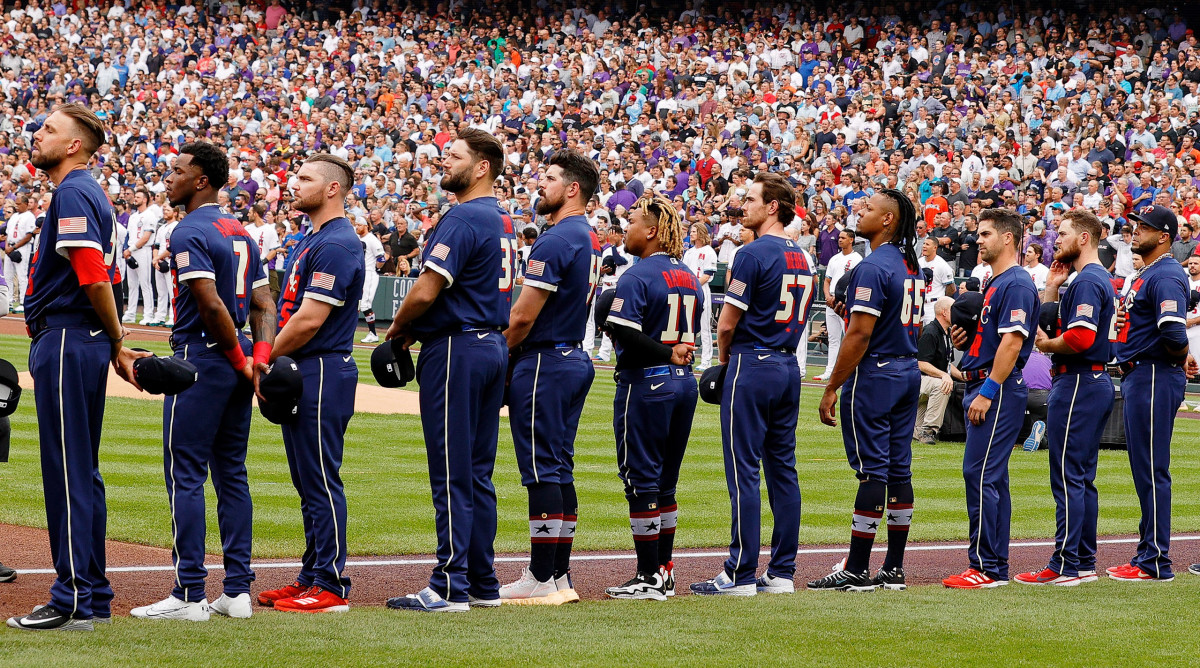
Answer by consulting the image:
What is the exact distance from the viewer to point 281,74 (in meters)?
35.1

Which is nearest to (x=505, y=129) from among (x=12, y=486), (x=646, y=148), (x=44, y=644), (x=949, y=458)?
(x=646, y=148)

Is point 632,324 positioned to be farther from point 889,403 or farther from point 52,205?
point 52,205

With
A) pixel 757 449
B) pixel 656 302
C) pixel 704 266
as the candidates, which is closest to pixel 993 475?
pixel 757 449

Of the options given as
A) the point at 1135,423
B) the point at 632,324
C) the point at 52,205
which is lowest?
the point at 1135,423

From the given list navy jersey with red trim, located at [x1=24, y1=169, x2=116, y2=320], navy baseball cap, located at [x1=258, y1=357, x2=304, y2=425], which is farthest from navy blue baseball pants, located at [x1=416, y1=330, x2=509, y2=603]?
navy jersey with red trim, located at [x1=24, y1=169, x2=116, y2=320]

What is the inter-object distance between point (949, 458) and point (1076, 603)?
6.57 meters

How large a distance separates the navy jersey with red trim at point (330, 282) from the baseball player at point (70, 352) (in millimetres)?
902

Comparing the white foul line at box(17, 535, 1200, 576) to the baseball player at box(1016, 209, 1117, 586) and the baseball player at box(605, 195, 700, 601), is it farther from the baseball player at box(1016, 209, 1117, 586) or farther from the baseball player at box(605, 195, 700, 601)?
the baseball player at box(1016, 209, 1117, 586)

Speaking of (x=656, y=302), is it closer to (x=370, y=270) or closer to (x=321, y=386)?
(x=321, y=386)

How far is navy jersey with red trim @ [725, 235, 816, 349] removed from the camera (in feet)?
22.7

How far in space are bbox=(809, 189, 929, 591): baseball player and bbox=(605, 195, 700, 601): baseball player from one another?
83 cm

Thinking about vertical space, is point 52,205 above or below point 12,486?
above

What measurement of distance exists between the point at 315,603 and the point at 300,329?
123 cm

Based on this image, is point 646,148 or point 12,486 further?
point 646,148
